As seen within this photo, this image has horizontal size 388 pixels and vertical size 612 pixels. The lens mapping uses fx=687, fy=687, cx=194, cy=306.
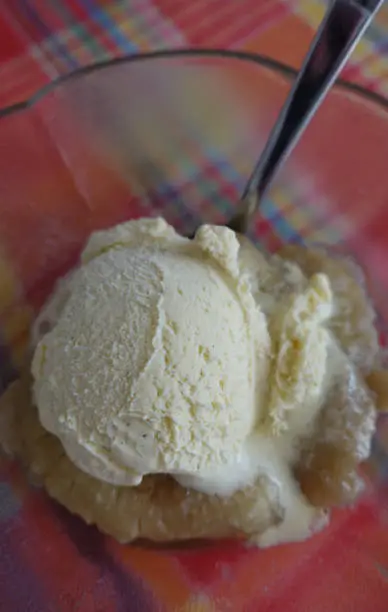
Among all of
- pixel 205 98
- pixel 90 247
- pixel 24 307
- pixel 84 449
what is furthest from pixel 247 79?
pixel 84 449

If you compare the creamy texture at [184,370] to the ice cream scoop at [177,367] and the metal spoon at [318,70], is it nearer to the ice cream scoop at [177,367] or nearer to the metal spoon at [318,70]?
the ice cream scoop at [177,367]

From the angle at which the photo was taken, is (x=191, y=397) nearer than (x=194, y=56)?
Yes

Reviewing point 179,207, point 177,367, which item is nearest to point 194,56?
point 179,207

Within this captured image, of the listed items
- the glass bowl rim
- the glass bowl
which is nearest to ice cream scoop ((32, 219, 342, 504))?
the glass bowl

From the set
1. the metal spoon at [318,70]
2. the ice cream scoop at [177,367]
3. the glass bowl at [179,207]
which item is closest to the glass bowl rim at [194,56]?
the glass bowl at [179,207]

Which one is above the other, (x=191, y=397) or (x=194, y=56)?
(x=194, y=56)

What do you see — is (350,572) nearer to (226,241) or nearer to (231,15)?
(226,241)

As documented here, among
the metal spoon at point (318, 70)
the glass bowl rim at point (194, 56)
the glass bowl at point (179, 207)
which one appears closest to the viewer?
the metal spoon at point (318, 70)

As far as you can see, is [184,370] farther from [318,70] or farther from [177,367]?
[318,70]
